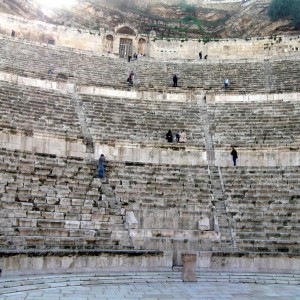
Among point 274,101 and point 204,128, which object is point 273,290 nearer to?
point 204,128

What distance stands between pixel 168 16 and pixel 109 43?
13164 mm

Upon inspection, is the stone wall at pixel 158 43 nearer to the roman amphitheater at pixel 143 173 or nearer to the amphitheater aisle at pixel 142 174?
the roman amphitheater at pixel 143 173

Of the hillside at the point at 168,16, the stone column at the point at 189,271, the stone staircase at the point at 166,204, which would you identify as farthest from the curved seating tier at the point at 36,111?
the hillside at the point at 168,16

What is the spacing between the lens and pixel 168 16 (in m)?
41.2

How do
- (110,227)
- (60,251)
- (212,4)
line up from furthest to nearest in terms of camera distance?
(212,4) → (110,227) → (60,251)

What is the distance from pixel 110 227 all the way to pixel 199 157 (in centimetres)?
598

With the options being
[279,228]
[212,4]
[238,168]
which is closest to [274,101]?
[238,168]

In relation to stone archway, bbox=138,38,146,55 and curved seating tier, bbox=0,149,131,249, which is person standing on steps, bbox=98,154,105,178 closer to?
curved seating tier, bbox=0,149,131,249

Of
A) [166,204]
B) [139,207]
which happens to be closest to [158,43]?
[166,204]

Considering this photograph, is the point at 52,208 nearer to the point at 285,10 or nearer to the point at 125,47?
the point at 125,47

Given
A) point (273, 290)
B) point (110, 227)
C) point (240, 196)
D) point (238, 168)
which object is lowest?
point (273, 290)

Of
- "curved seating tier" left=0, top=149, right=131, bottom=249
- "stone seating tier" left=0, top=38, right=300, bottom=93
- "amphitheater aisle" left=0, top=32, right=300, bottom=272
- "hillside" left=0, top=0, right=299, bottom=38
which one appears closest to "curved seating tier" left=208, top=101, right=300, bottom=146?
"amphitheater aisle" left=0, top=32, right=300, bottom=272

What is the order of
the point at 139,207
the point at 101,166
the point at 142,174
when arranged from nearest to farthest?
the point at 139,207 → the point at 101,166 → the point at 142,174

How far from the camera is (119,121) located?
17.6m
